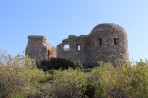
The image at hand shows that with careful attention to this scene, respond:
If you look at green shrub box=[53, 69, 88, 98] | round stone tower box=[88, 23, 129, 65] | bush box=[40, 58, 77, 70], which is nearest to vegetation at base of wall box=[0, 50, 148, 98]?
green shrub box=[53, 69, 88, 98]

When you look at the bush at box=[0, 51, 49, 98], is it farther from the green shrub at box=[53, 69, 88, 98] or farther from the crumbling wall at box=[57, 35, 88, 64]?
the crumbling wall at box=[57, 35, 88, 64]

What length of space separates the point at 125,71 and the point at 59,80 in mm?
5089

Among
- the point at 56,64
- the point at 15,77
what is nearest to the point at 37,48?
the point at 56,64

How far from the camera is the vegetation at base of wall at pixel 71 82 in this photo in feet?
67.6

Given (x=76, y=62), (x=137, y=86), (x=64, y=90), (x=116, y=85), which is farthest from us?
(x=76, y=62)

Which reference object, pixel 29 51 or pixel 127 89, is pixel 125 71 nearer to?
pixel 127 89

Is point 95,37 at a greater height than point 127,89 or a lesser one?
greater

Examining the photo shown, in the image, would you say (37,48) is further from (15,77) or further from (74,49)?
(15,77)

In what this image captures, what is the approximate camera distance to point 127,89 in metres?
20.6

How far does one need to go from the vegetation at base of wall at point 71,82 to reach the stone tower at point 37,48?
15590mm

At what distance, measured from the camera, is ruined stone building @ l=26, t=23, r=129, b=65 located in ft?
131

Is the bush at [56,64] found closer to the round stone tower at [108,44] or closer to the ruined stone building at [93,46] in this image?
the ruined stone building at [93,46]

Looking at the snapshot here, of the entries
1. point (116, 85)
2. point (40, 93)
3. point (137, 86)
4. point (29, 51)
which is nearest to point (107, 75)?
point (116, 85)

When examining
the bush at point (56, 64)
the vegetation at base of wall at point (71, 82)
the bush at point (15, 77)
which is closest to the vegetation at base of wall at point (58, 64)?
the bush at point (56, 64)
